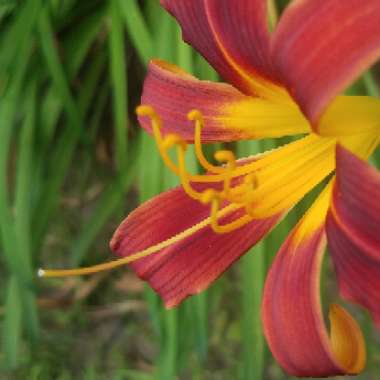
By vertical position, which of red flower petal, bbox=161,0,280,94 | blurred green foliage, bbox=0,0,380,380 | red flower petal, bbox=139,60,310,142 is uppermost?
red flower petal, bbox=161,0,280,94

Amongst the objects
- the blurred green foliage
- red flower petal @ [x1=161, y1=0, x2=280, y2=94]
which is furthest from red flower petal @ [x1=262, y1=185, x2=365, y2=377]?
the blurred green foliage

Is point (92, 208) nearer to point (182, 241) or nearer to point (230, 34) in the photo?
point (182, 241)

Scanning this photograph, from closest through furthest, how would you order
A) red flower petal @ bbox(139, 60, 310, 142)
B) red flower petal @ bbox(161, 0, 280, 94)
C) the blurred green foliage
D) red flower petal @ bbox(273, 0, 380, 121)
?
red flower petal @ bbox(273, 0, 380, 121) < red flower petal @ bbox(161, 0, 280, 94) < red flower petal @ bbox(139, 60, 310, 142) < the blurred green foliage

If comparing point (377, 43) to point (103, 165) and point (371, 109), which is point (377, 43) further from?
point (103, 165)

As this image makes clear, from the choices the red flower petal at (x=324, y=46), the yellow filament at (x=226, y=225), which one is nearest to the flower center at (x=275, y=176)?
the yellow filament at (x=226, y=225)

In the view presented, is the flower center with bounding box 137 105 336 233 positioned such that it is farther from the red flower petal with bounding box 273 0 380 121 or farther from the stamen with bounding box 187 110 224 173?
the red flower petal with bounding box 273 0 380 121

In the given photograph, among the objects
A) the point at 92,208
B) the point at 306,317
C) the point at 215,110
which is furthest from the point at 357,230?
the point at 92,208

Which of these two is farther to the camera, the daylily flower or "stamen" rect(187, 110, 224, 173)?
"stamen" rect(187, 110, 224, 173)
